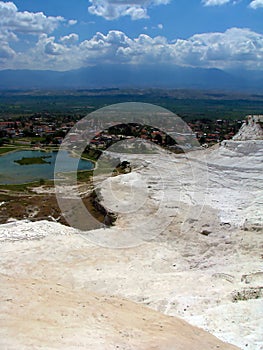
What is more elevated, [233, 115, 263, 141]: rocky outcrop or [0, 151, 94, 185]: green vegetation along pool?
[233, 115, 263, 141]: rocky outcrop

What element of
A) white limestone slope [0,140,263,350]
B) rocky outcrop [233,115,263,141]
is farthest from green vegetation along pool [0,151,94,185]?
rocky outcrop [233,115,263,141]

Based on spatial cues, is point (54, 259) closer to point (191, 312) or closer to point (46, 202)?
point (191, 312)

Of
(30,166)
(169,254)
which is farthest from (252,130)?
(30,166)

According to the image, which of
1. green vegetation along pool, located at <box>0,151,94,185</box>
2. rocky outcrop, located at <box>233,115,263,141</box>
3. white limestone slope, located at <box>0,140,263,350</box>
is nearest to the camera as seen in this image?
white limestone slope, located at <box>0,140,263,350</box>

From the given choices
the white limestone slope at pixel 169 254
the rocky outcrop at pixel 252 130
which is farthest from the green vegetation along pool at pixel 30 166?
the rocky outcrop at pixel 252 130

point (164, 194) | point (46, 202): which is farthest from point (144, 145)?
point (164, 194)

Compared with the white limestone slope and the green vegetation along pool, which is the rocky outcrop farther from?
the green vegetation along pool

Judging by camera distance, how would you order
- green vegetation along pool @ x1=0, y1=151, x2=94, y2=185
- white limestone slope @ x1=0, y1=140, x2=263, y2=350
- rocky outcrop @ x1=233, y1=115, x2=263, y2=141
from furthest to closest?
green vegetation along pool @ x1=0, y1=151, x2=94, y2=185, rocky outcrop @ x1=233, y1=115, x2=263, y2=141, white limestone slope @ x1=0, y1=140, x2=263, y2=350

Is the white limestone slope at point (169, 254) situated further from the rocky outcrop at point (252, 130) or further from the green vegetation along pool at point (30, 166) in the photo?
the green vegetation along pool at point (30, 166)
